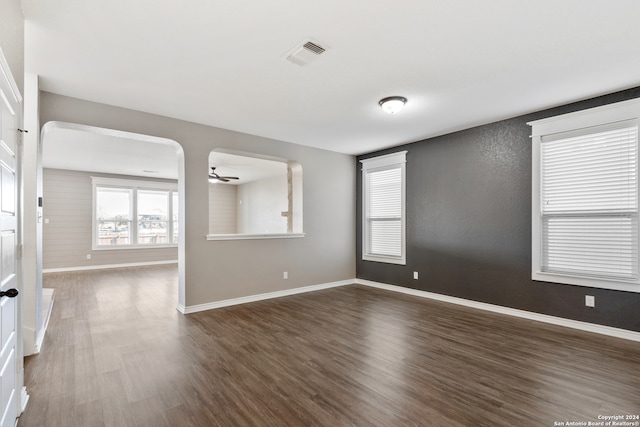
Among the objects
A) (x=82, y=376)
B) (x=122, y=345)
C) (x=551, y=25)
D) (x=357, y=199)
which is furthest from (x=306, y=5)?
(x=357, y=199)

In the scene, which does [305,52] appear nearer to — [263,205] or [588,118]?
[588,118]

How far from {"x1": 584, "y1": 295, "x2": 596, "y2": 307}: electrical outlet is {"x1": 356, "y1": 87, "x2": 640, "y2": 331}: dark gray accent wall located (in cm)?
4

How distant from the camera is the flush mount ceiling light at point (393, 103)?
3.44m

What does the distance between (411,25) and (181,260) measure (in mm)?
3880

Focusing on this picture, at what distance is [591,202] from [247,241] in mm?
4483

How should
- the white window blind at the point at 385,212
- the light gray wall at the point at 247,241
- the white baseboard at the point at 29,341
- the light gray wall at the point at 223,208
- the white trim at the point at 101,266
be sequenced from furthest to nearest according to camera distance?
the light gray wall at the point at 223,208
the white trim at the point at 101,266
the white window blind at the point at 385,212
the light gray wall at the point at 247,241
the white baseboard at the point at 29,341

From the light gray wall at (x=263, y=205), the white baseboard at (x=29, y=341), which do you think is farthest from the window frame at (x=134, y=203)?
the white baseboard at (x=29, y=341)

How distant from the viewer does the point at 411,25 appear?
222 cm

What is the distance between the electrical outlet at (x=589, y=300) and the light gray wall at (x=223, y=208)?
993 cm

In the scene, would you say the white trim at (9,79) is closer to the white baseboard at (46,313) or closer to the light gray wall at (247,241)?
the light gray wall at (247,241)

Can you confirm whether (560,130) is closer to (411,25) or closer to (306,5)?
(411,25)

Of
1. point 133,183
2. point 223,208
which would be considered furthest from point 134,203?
point 223,208

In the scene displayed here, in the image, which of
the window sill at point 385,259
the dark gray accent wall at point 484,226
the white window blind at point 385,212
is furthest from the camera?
the white window blind at point 385,212

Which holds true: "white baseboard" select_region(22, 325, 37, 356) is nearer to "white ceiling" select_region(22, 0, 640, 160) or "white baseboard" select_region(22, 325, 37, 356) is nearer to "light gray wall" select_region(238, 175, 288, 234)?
"white ceiling" select_region(22, 0, 640, 160)
